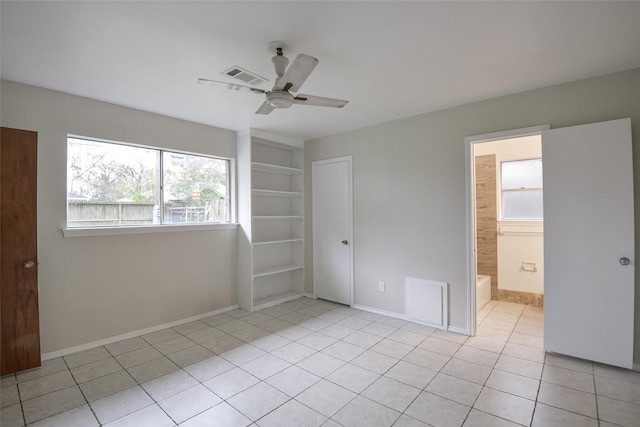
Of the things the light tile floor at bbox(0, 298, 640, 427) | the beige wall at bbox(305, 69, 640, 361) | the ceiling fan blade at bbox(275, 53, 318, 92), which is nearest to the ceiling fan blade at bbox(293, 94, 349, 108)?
the ceiling fan blade at bbox(275, 53, 318, 92)

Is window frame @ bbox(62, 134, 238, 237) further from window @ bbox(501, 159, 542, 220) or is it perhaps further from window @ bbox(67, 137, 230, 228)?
window @ bbox(501, 159, 542, 220)

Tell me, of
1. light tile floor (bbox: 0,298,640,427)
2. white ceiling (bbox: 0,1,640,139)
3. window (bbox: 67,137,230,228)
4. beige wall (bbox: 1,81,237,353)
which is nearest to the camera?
white ceiling (bbox: 0,1,640,139)

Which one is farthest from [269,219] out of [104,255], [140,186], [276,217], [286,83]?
[286,83]

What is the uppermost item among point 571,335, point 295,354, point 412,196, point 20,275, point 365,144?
point 365,144

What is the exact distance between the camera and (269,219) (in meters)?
4.92

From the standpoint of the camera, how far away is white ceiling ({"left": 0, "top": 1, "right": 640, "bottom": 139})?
1.83m

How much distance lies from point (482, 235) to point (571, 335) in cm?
240

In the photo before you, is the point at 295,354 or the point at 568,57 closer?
the point at 568,57

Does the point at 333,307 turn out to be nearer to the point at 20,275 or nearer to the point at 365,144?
the point at 365,144

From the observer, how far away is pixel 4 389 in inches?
95.0

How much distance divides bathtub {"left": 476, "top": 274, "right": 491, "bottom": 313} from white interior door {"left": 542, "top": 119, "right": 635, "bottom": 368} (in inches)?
53.7

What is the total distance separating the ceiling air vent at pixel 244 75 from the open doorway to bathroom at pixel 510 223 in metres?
3.48

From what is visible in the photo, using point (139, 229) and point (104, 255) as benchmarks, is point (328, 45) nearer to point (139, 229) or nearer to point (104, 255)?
point (139, 229)

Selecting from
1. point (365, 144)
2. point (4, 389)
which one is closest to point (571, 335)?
point (365, 144)
